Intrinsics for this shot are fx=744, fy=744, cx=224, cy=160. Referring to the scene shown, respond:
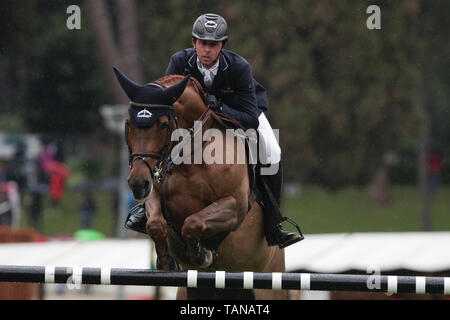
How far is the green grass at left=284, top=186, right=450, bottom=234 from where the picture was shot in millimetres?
20764

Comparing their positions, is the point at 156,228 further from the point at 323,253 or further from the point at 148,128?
the point at 323,253

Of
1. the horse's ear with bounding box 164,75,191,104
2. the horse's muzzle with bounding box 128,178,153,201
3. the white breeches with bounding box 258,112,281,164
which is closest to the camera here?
the horse's muzzle with bounding box 128,178,153,201

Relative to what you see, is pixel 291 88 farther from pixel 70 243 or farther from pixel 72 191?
pixel 72 191

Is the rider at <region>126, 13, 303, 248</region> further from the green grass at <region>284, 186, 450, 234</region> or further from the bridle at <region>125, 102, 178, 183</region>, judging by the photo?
the green grass at <region>284, 186, 450, 234</region>

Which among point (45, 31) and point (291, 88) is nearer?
point (291, 88)

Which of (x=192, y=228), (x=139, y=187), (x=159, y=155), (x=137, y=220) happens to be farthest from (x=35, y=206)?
(x=139, y=187)

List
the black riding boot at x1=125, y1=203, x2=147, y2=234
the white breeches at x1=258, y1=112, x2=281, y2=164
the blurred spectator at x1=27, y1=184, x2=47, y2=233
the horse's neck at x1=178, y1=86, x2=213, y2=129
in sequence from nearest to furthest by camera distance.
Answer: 1. the horse's neck at x1=178, y1=86, x2=213, y2=129
2. the black riding boot at x1=125, y1=203, x2=147, y2=234
3. the white breeches at x1=258, y1=112, x2=281, y2=164
4. the blurred spectator at x1=27, y1=184, x2=47, y2=233

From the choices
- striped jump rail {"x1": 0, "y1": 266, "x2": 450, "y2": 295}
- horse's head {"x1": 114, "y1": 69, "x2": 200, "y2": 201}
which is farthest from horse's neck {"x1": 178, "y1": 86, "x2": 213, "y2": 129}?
striped jump rail {"x1": 0, "y1": 266, "x2": 450, "y2": 295}

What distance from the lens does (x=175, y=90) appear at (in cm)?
460

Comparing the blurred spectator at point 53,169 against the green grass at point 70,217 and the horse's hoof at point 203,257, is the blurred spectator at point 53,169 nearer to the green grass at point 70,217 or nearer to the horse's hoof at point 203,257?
the green grass at point 70,217

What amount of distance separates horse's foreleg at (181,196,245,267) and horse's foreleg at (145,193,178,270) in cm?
14

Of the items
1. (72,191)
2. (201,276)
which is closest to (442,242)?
(201,276)
